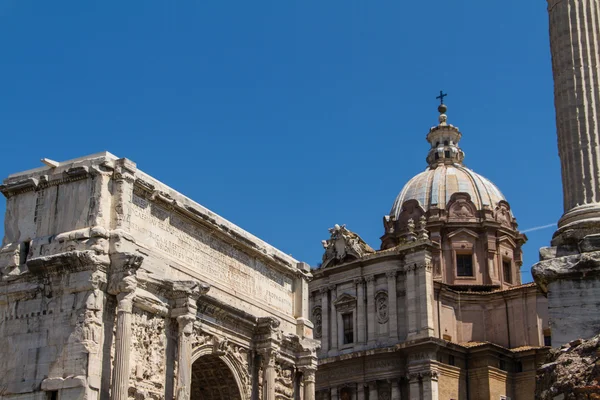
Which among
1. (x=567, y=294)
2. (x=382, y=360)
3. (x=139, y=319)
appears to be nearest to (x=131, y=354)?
(x=139, y=319)

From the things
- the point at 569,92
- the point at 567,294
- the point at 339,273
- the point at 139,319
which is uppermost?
the point at 339,273

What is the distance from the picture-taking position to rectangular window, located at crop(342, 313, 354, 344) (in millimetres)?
44594

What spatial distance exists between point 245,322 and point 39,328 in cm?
720

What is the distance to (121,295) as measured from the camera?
2298 centimetres

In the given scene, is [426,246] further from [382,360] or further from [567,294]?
[567,294]

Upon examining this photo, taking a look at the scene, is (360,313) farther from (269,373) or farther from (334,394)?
(269,373)

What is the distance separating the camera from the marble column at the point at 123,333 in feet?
73.4

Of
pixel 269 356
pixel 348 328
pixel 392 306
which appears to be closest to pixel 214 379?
pixel 269 356

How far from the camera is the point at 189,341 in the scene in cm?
2541

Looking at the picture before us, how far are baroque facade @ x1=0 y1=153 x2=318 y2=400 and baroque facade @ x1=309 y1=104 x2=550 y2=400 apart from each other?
13461 mm

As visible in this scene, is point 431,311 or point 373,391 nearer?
point 431,311

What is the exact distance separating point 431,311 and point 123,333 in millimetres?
21989

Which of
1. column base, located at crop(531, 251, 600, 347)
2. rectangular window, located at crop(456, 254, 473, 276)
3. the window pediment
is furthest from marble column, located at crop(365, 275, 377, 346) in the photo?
column base, located at crop(531, 251, 600, 347)

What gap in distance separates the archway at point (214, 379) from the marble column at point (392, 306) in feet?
49.4
